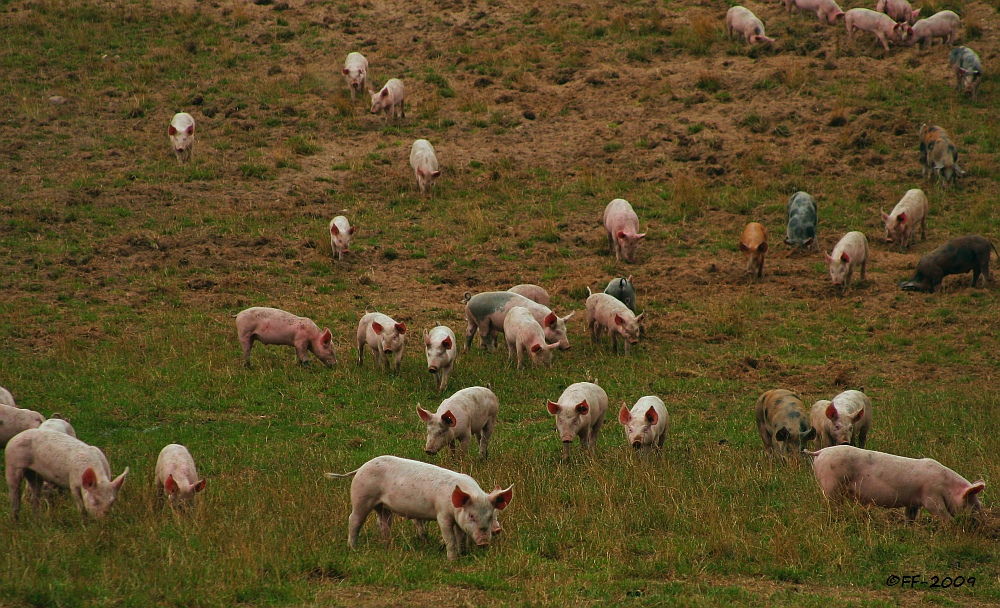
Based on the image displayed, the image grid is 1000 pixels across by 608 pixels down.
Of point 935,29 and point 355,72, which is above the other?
point 935,29

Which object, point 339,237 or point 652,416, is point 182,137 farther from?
point 652,416

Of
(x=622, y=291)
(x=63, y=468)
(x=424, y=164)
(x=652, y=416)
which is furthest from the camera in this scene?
(x=424, y=164)

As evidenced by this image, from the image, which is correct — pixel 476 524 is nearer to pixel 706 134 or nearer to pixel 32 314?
pixel 32 314

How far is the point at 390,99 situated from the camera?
24688 millimetres

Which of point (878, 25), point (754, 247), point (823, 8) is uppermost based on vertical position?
point (823, 8)

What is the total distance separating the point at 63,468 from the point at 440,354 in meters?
5.47

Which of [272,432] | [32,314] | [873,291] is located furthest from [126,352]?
[873,291]

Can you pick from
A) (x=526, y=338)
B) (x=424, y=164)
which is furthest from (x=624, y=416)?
(x=424, y=164)

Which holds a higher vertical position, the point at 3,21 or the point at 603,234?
the point at 3,21

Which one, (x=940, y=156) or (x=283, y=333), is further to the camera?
(x=940, y=156)

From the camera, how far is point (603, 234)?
20031mm

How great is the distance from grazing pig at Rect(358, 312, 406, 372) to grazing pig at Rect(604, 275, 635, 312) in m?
3.94

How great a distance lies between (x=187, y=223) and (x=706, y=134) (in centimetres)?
1198

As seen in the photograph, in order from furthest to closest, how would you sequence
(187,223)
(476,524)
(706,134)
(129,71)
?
(129,71) → (706,134) → (187,223) → (476,524)
